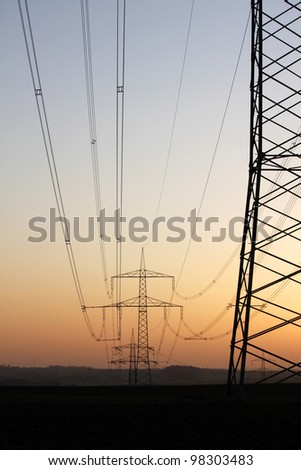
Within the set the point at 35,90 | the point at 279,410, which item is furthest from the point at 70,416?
the point at 35,90

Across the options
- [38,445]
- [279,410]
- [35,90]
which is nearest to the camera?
[38,445]

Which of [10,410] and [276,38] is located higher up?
[276,38]

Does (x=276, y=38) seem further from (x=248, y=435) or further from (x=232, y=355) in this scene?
(x=248, y=435)

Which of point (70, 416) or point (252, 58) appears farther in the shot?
point (252, 58)
